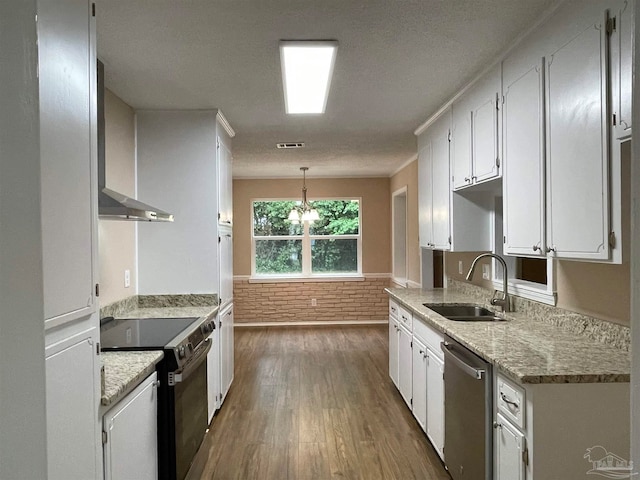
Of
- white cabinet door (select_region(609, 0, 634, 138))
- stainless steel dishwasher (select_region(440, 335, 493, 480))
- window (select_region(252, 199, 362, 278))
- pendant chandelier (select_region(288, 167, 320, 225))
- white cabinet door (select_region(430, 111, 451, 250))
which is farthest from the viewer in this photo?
window (select_region(252, 199, 362, 278))

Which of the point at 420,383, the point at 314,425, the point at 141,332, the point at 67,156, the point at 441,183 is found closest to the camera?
the point at 67,156

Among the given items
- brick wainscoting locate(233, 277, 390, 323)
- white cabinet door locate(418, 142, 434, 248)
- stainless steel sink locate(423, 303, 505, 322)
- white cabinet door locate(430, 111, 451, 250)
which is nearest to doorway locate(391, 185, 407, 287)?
brick wainscoting locate(233, 277, 390, 323)

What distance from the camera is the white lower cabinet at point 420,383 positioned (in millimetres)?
2811

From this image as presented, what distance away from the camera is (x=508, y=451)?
166 centimetres

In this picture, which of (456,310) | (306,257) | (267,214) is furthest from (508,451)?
(267,214)

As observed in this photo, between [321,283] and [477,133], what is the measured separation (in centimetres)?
456

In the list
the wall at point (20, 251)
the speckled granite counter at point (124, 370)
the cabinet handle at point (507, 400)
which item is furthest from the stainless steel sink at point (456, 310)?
the wall at point (20, 251)

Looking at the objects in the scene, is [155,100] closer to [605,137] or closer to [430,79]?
[430,79]

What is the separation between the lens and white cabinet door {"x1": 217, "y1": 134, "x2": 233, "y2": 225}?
348 cm

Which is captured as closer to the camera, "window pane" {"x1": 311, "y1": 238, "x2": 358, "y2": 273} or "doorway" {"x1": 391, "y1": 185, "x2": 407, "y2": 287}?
"doorway" {"x1": 391, "y1": 185, "x2": 407, "y2": 287}

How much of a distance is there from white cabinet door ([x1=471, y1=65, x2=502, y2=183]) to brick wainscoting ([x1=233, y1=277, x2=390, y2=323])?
14.4ft

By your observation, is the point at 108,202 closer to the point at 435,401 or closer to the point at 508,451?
the point at 508,451

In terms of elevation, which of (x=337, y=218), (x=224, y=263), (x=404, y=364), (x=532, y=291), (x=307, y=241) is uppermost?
(x=337, y=218)

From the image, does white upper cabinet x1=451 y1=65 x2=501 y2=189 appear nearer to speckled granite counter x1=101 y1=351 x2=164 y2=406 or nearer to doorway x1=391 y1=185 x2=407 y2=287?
speckled granite counter x1=101 y1=351 x2=164 y2=406
